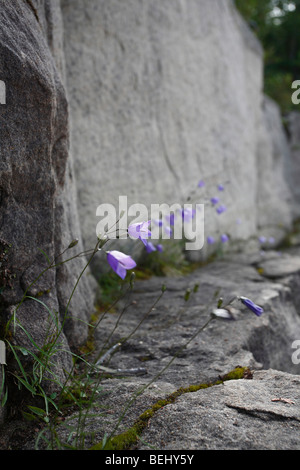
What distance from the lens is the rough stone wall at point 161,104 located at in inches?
Result: 119

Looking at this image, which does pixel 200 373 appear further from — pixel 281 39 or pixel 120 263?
pixel 281 39

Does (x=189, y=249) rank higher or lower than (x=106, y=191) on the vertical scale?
lower

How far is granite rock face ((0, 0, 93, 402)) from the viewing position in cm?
151

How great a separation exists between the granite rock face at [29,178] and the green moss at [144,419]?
374 millimetres

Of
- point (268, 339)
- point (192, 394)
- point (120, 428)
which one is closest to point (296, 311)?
point (268, 339)

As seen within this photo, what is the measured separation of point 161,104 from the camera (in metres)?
3.90

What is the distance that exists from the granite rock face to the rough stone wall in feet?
3.60

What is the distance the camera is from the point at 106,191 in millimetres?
3115

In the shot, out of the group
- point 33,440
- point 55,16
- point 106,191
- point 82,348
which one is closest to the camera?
point 33,440

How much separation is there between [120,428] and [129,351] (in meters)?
0.67

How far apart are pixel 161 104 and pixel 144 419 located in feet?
10.1

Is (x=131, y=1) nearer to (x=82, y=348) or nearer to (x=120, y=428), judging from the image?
(x=82, y=348)

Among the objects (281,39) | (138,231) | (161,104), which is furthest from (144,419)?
(281,39)

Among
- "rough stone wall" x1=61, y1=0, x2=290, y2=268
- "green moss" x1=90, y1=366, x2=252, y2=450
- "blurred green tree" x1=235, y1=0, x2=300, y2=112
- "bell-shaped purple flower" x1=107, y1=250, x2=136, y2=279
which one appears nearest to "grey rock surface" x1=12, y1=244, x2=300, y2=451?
"green moss" x1=90, y1=366, x2=252, y2=450
